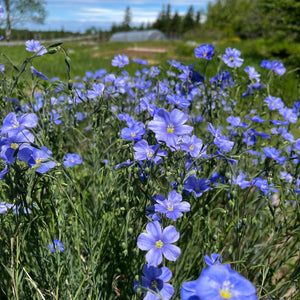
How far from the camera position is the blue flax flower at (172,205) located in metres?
1.08

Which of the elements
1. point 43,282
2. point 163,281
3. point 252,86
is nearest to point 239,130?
point 252,86

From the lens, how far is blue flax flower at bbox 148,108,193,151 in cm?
110

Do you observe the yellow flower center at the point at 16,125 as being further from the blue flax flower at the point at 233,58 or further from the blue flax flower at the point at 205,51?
the blue flax flower at the point at 233,58

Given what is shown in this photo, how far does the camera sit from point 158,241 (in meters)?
0.99

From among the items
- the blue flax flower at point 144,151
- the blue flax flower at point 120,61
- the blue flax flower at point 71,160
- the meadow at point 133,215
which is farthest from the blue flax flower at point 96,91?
the blue flax flower at point 120,61

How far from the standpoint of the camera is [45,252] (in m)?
1.45

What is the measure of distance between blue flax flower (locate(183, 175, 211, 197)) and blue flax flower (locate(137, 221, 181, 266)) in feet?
1.07

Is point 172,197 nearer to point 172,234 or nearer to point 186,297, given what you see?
point 172,234

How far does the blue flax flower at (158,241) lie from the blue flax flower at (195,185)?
0.33 metres

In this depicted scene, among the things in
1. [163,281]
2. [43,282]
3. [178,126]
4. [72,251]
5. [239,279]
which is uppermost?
[178,126]

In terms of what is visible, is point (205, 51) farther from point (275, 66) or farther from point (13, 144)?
point (13, 144)

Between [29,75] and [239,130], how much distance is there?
1.52m

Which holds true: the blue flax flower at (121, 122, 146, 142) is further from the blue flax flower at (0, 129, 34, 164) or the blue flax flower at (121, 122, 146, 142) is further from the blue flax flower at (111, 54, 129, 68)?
the blue flax flower at (111, 54, 129, 68)

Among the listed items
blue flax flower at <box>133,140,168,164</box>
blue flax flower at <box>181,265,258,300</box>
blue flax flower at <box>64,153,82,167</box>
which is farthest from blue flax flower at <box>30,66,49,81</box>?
blue flax flower at <box>181,265,258,300</box>
